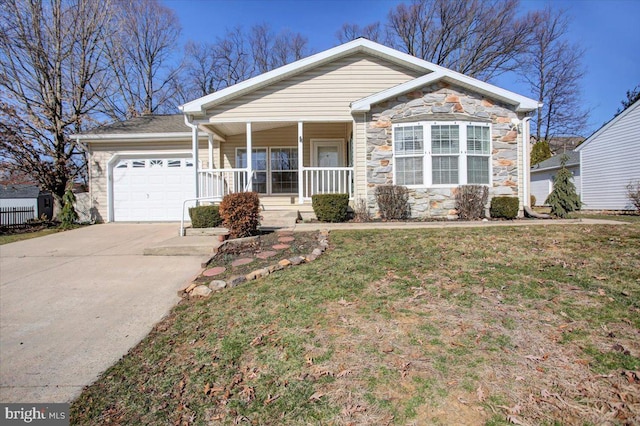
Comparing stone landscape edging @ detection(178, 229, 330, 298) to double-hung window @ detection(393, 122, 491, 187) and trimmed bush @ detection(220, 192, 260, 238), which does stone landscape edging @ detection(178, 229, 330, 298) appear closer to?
trimmed bush @ detection(220, 192, 260, 238)

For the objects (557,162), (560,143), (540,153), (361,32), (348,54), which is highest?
(361,32)

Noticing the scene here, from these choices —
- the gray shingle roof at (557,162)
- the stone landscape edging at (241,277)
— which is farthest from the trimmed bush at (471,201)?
the gray shingle roof at (557,162)

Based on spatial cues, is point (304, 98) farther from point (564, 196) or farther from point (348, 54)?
point (564, 196)

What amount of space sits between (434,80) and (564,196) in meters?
4.55

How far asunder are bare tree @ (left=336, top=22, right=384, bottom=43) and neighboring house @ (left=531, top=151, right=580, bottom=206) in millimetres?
15546

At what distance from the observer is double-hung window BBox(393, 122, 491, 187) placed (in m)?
8.70

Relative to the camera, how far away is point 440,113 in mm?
8773

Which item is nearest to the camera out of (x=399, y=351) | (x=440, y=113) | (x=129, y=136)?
(x=399, y=351)

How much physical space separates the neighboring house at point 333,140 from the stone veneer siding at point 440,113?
0.09 feet

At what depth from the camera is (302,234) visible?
274 inches

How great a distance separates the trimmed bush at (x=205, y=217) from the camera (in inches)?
307

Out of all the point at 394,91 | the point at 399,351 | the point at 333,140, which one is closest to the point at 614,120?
the point at 394,91

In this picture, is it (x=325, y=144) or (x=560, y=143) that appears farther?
(x=560, y=143)

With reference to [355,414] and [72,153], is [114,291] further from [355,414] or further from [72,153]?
[72,153]
